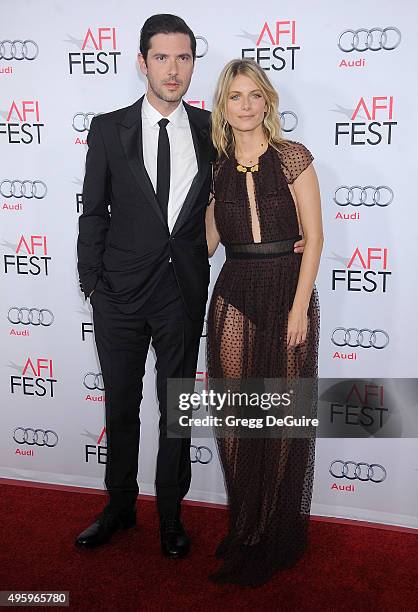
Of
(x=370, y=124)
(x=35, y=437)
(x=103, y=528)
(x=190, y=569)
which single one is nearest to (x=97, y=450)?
(x=35, y=437)

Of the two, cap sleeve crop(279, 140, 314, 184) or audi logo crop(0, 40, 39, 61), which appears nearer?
cap sleeve crop(279, 140, 314, 184)

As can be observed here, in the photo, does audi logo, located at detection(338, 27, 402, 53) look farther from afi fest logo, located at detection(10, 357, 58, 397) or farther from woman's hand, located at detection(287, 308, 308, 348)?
afi fest logo, located at detection(10, 357, 58, 397)

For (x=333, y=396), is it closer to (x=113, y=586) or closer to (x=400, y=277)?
(x=400, y=277)

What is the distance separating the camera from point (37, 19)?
3.14 metres

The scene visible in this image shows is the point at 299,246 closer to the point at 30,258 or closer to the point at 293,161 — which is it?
the point at 293,161

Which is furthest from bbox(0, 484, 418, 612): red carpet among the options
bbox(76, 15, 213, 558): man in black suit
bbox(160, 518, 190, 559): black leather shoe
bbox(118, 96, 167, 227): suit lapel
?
bbox(118, 96, 167, 227): suit lapel

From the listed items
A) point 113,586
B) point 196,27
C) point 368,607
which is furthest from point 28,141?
point 368,607

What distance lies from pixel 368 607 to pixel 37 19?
9.40ft

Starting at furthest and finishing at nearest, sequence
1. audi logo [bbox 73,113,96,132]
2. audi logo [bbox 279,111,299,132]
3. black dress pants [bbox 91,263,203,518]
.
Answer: audi logo [bbox 73,113,96,132]
audi logo [bbox 279,111,299,132]
black dress pants [bbox 91,263,203,518]

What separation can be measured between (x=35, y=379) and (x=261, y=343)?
1.44 metres

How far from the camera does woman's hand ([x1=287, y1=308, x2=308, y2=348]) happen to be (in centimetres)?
255

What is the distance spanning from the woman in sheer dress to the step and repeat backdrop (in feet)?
1.37

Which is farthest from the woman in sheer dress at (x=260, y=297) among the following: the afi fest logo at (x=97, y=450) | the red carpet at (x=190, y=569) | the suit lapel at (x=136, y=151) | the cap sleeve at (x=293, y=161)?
the afi fest logo at (x=97, y=450)

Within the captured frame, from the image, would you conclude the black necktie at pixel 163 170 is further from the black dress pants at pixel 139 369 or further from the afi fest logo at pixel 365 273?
the afi fest logo at pixel 365 273
